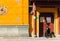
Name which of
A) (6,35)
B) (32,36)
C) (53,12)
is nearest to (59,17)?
(53,12)

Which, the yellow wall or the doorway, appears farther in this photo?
the doorway

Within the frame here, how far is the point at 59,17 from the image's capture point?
3803cm

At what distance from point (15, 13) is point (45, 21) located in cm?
393

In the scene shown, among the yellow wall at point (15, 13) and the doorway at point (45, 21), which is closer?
the yellow wall at point (15, 13)

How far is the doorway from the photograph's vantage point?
128 feet

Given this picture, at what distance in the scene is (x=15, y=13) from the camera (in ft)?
124

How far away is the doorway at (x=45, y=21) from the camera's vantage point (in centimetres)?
3888

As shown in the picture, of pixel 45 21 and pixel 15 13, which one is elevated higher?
pixel 15 13

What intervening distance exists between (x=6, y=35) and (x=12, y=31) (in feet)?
2.80

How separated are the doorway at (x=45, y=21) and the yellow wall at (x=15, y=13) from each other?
2189 mm

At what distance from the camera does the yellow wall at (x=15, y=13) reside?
3772cm

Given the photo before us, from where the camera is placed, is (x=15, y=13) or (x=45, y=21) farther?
(x=45, y=21)

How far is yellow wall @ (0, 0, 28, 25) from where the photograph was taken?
37.7m

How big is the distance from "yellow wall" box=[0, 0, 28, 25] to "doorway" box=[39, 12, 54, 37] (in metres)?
2.19
